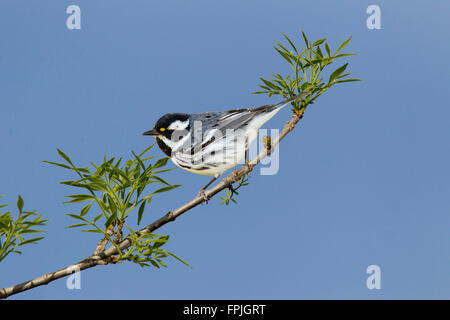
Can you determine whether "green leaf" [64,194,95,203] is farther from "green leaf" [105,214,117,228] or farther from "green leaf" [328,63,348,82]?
"green leaf" [328,63,348,82]

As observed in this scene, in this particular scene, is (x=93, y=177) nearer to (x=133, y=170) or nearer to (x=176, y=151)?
(x=133, y=170)

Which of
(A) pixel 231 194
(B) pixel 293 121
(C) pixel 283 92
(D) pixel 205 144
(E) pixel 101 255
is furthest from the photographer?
(D) pixel 205 144

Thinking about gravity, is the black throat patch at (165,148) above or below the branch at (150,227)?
above

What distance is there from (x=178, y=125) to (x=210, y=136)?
0.82ft

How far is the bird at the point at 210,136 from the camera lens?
112 inches

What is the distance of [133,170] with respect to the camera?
7.85ft

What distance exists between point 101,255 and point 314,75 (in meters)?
1.47

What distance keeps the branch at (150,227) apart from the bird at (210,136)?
34 centimetres

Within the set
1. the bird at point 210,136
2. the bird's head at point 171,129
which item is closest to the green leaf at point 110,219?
the bird at point 210,136

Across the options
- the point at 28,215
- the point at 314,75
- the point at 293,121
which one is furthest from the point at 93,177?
the point at 314,75

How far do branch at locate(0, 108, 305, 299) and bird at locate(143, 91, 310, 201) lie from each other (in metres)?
0.34

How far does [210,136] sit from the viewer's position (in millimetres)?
3113

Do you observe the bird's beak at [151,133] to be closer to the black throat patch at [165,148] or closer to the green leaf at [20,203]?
the black throat patch at [165,148]

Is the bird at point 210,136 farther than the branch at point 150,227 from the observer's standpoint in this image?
Yes
